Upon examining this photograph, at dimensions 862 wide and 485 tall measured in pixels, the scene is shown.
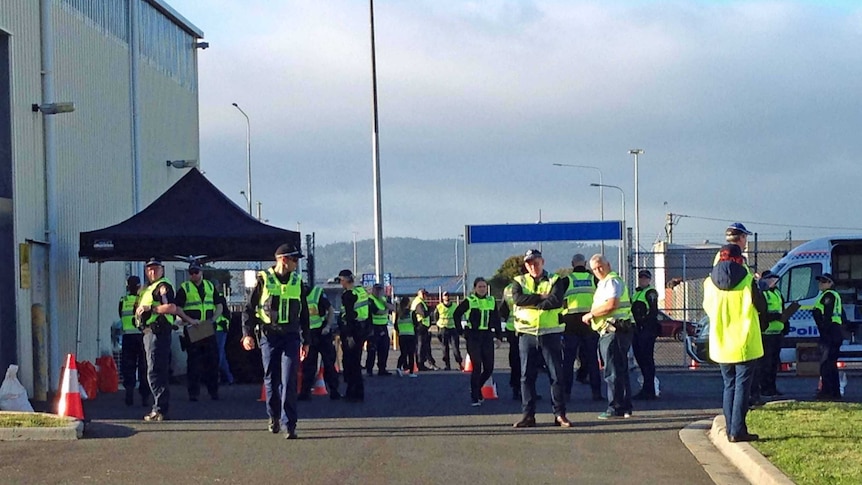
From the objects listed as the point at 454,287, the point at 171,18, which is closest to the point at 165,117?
the point at 171,18

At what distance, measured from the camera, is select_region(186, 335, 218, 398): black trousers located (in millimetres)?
17297

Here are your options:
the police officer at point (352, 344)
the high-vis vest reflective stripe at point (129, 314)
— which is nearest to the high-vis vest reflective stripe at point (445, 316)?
the police officer at point (352, 344)

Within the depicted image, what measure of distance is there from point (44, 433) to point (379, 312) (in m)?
10.0

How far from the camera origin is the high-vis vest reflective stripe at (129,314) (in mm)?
16469

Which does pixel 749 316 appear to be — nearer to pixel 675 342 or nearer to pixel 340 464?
pixel 340 464

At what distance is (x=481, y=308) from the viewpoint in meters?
16.3

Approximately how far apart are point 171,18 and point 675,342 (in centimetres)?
2248

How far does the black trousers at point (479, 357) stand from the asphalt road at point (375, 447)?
0.30 meters

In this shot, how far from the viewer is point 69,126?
1994 cm

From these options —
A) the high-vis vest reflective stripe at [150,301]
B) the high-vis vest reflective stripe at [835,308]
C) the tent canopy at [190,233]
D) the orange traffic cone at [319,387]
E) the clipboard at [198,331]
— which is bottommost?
the orange traffic cone at [319,387]

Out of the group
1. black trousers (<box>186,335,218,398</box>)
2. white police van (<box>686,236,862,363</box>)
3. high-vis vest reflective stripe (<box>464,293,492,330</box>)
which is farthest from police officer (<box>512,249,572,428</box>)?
white police van (<box>686,236,862,363</box>)

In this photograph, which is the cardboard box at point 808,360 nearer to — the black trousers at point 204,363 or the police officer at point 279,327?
the black trousers at point 204,363

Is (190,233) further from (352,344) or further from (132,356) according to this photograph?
(352,344)

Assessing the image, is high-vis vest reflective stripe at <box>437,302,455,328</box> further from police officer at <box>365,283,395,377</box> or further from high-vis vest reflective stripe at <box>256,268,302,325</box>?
high-vis vest reflective stripe at <box>256,268,302,325</box>
